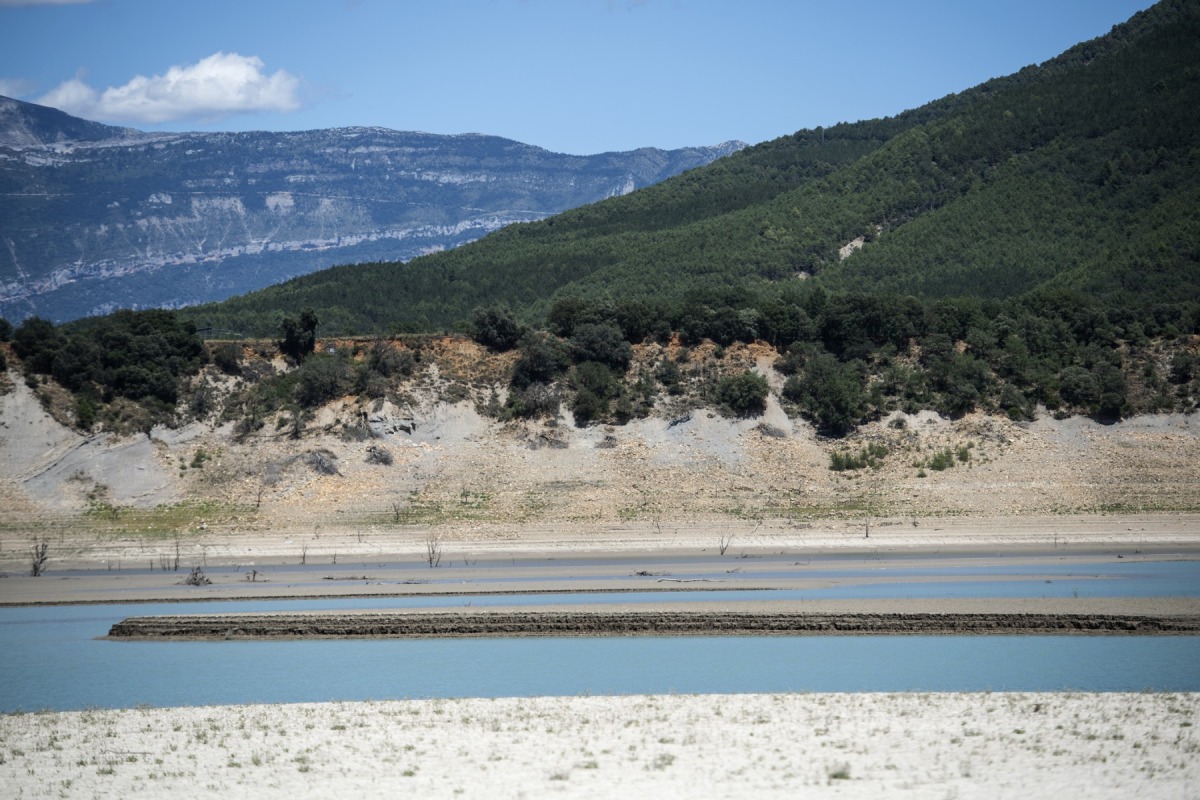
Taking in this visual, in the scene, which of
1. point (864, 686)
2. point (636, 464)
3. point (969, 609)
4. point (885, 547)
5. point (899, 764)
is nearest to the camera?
point (899, 764)

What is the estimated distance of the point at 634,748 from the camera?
18.2 metres

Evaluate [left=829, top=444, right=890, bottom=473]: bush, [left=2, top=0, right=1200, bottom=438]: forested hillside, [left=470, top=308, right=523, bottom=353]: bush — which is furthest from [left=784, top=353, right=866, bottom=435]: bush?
[left=470, top=308, right=523, bottom=353]: bush

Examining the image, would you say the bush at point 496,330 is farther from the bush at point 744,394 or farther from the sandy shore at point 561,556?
the sandy shore at point 561,556

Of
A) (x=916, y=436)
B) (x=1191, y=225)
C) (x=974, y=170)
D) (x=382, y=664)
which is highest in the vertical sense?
(x=974, y=170)

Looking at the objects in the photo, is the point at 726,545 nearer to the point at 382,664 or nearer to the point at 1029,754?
the point at 382,664

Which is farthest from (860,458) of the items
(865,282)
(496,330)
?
(865,282)

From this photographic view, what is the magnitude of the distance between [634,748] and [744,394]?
1412 inches

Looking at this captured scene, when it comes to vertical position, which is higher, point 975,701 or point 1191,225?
point 1191,225

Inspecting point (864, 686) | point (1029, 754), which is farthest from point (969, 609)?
point (1029, 754)

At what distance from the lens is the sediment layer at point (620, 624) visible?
27.5 m

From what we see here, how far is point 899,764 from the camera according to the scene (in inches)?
669

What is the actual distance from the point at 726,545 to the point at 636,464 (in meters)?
9.37

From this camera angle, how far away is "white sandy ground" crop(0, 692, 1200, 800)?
16328mm

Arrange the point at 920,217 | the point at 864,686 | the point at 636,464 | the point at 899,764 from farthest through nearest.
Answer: the point at 920,217 → the point at 636,464 → the point at 864,686 → the point at 899,764
